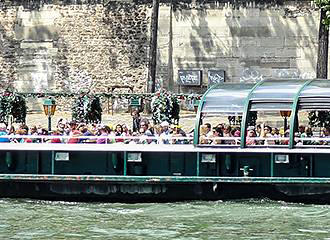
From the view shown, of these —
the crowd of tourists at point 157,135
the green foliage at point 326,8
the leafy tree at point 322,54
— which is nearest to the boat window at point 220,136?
the crowd of tourists at point 157,135

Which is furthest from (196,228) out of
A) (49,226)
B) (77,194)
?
(77,194)

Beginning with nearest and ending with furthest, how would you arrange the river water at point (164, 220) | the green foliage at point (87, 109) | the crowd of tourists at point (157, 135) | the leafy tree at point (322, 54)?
the river water at point (164, 220)
the crowd of tourists at point (157, 135)
the green foliage at point (87, 109)
the leafy tree at point (322, 54)

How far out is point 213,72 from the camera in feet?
119

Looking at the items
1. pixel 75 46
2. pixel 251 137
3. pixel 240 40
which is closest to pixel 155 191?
pixel 251 137

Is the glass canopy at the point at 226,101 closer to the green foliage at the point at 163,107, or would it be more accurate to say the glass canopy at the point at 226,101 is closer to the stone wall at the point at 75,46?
the green foliage at the point at 163,107

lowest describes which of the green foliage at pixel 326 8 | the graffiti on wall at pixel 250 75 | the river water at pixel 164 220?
the river water at pixel 164 220

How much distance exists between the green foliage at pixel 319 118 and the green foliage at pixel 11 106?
591 centimetres

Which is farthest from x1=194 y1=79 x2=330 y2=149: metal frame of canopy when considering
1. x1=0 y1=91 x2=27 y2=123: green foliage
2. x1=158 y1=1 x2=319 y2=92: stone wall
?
x1=158 y1=1 x2=319 y2=92: stone wall

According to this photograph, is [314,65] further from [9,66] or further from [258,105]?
[258,105]

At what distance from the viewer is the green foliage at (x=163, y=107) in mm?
24547

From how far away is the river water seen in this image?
18.9 m

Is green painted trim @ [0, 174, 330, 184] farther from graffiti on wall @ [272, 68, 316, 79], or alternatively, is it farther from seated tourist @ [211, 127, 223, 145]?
graffiti on wall @ [272, 68, 316, 79]

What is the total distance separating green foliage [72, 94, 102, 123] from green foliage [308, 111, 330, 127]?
440cm

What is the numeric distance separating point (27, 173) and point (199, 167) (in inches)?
130
